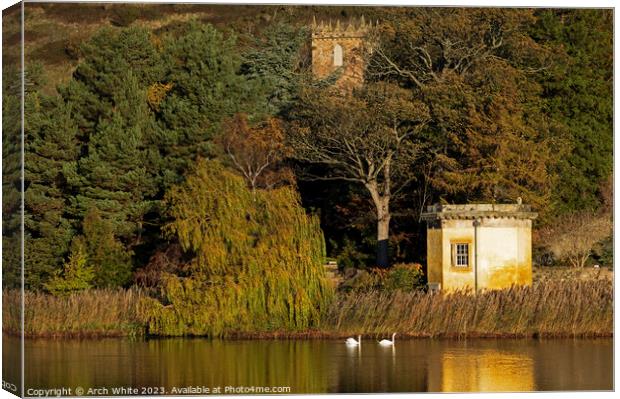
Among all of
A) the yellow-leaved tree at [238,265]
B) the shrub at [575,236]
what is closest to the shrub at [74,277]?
the yellow-leaved tree at [238,265]

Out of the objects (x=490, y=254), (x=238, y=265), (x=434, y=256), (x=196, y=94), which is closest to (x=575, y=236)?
(x=490, y=254)

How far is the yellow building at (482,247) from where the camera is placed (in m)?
30.9

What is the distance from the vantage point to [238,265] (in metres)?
29.5

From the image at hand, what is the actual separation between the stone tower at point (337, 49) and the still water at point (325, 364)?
13461 mm

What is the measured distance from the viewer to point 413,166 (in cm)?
3531

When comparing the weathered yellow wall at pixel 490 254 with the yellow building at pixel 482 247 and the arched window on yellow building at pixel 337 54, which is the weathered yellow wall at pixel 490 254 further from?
the arched window on yellow building at pixel 337 54

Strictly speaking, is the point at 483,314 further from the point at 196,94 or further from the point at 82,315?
the point at 196,94

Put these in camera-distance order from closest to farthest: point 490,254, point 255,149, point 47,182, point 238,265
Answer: point 238,265 → point 490,254 → point 47,182 → point 255,149

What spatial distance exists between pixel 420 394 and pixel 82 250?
11617 millimetres

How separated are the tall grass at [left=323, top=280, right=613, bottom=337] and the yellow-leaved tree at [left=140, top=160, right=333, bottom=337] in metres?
0.68

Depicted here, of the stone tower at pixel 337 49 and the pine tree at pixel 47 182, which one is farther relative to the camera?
the stone tower at pixel 337 49

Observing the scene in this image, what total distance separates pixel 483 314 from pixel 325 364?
4.79 m

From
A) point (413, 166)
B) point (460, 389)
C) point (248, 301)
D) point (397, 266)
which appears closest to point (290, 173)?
point (413, 166)

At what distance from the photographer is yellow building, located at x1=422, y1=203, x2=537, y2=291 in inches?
1217
